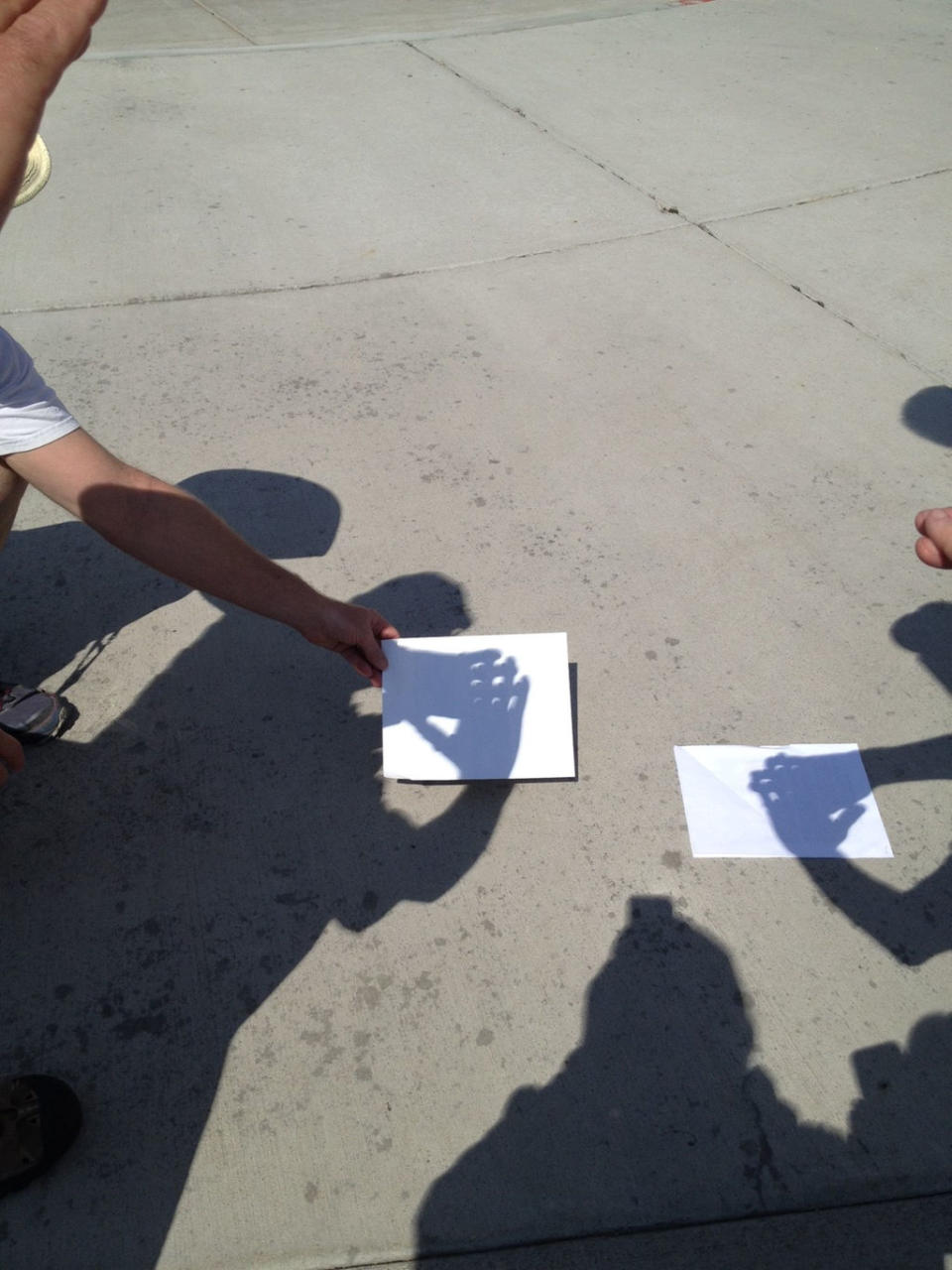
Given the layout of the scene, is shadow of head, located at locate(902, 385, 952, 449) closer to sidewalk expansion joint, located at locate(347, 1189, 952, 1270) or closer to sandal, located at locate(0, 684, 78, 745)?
sidewalk expansion joint, located at locate(347, 1189, 952, 1270)

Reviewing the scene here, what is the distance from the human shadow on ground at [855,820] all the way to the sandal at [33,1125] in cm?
133

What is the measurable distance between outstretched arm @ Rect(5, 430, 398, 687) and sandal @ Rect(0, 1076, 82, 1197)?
2.70ft

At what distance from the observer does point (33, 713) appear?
7.00 feet

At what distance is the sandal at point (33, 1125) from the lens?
1478mm

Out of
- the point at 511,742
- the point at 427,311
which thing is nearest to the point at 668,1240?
the point at 511,742

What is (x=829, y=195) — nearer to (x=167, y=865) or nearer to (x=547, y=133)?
(x=547, y=133)

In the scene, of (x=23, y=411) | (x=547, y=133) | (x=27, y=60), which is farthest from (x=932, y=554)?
(x=547, y=133)

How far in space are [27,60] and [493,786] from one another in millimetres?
1443

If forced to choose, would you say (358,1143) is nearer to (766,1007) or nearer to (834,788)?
(766,1007)

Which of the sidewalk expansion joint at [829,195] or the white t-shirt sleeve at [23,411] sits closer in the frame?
the white t-shirt sleeve at [23,411]

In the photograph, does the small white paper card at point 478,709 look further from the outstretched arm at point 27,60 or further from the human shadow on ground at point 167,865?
the outstretched arm at point 27,60

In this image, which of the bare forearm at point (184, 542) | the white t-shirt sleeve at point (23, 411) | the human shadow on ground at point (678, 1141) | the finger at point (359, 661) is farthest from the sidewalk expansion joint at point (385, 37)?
the human shadow on ground at point (678, 1141)

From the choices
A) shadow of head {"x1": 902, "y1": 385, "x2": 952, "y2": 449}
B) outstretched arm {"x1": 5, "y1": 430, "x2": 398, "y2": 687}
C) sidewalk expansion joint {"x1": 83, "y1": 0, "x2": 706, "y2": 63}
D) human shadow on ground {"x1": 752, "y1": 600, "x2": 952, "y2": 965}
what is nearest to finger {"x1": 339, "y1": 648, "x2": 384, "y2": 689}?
outstretched arm {"x1": 5, "y1": 430, "x2": 398, "y2": 687}

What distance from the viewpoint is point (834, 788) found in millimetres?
2018
